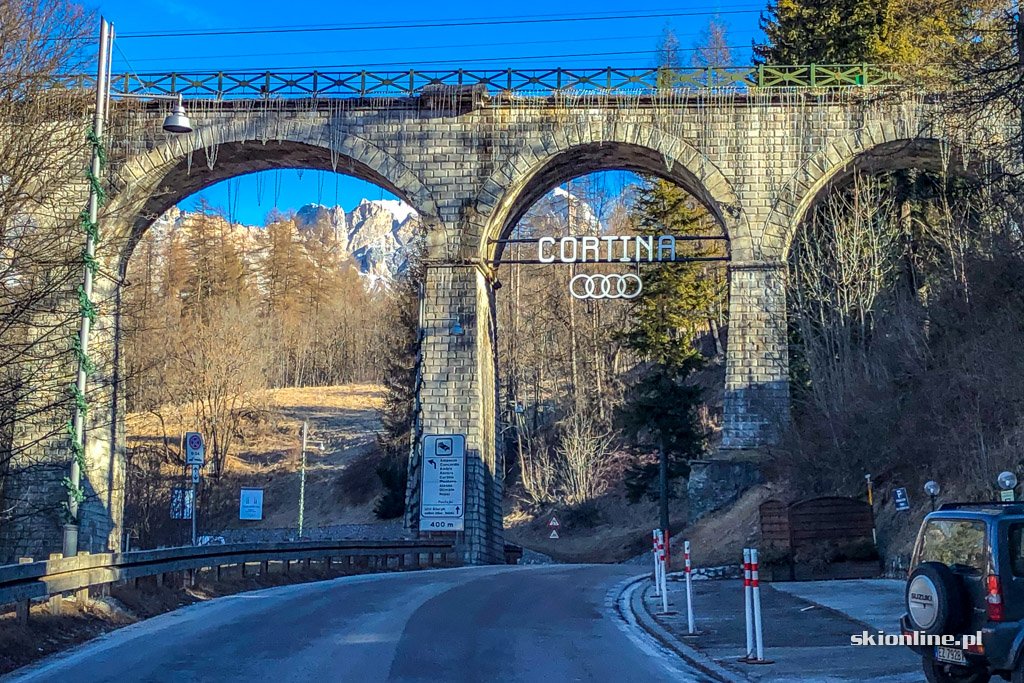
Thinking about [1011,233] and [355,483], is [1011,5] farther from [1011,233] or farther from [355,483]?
[355,483]

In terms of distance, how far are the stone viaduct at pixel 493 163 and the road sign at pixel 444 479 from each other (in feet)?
1.35

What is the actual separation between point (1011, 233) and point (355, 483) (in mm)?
48125

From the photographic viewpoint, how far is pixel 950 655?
8.39 metres

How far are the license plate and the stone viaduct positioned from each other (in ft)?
80.2

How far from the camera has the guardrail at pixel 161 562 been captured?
38.6 ft

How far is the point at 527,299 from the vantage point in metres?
67.9

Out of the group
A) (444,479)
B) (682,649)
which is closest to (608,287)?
(444,479)

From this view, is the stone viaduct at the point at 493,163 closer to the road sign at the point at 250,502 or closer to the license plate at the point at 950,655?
the road sign at the point at 250,502

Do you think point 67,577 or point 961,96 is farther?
point 961,96

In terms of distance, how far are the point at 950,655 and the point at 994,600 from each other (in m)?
0.66

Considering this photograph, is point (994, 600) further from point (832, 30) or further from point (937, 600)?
point (832, 30)

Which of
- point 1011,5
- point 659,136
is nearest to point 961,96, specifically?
point 1011,5

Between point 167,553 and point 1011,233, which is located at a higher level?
point 1011,233

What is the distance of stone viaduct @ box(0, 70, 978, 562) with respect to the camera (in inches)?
1296
